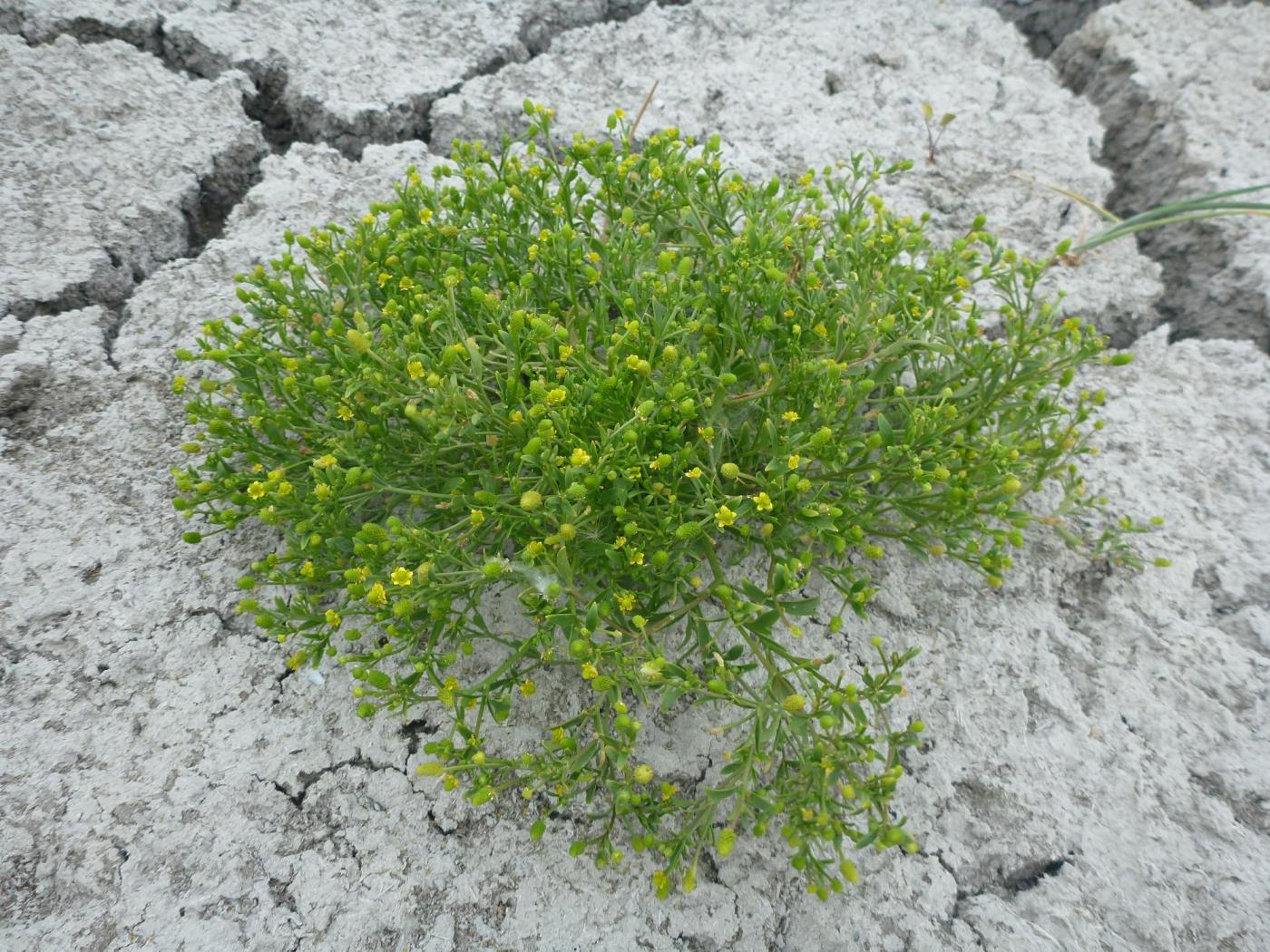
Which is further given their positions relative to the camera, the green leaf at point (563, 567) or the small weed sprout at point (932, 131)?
the small weed sprout at point (932, 131)

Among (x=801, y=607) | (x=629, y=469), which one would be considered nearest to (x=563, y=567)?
(x=629, y=469)

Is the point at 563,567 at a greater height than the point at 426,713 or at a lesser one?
greater

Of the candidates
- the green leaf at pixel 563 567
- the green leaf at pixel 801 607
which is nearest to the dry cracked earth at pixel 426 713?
the green leaf at pixel 801 607

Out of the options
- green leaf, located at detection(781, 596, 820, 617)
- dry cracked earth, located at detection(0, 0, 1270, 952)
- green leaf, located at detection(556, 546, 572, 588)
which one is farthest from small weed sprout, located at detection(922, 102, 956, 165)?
green leaf, located at detection(556, 546, 572, 588)

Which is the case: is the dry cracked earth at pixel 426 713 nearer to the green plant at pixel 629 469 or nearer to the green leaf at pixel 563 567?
the green plant at pixel 629 469

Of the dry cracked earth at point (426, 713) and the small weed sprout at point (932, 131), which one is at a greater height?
the small weed sprout at point (932, 131)

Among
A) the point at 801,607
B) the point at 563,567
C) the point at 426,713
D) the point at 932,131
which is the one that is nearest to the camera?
the point at 563,567

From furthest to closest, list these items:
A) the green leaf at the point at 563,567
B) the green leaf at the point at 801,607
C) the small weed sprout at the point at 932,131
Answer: the small weed sprout at the point at 932,131 < the green leaf at the point at 801,607 < the green leaf at the point at 563,567

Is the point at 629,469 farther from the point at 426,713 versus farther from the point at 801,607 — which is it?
the point at 426,713
